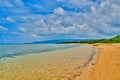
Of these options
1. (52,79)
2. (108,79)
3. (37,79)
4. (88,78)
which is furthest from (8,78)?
(108,79)

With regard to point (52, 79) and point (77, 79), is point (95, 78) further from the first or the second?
point (52, 79)

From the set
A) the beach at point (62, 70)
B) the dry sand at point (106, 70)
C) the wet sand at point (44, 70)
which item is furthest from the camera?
the wet sand at point (44, 70)

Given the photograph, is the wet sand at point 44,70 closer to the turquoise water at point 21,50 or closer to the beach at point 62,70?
the beach at point 62,70

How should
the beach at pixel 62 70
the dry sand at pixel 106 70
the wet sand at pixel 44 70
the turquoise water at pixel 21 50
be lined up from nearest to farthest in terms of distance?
the dry sand at pixel 106 70 < the beach at pixel 62 70 < the wet sand at pixel 44 70 < the turquoise water at pixel 21 50

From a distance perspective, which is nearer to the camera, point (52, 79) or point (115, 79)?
point (115, 79)

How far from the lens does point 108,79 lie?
13953 millimetres

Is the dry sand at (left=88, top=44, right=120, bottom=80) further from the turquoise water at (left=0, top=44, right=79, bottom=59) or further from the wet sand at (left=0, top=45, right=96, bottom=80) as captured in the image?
the turquoise water at (left=0, top=44, right=79, bottom=59)

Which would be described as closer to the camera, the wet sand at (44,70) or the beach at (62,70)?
the beach at (62,70)

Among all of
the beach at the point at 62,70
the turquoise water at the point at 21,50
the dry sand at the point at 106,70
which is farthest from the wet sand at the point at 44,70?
the turquoise water at the point at 21,50

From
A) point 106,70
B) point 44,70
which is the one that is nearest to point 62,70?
point 44,70

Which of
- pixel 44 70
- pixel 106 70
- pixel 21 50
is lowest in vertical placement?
pixel 44 70

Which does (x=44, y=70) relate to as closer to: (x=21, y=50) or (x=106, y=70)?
(x=106, y=70)

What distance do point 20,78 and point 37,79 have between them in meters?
1.36

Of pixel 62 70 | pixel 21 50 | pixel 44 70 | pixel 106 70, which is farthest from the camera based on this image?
pixel 21 50
